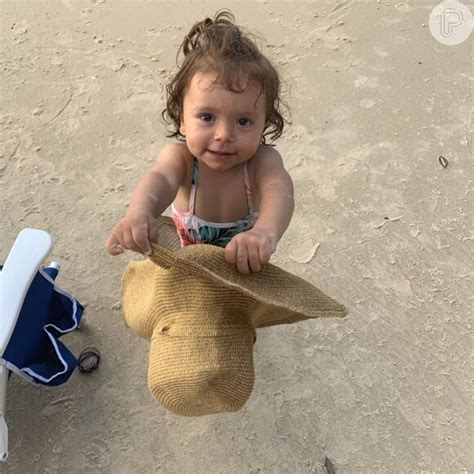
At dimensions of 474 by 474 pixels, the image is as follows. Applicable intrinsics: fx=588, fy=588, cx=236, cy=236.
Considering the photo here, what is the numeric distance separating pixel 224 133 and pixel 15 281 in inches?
22.8

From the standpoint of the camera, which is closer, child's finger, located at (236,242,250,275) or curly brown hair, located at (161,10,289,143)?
child's finger, located at (236,242,250,275)

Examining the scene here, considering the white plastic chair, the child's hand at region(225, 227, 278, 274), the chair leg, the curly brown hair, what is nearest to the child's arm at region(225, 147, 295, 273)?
the child's hand at region(225, 227, 278, 274)

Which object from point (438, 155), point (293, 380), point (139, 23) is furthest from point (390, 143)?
point (139, 23)

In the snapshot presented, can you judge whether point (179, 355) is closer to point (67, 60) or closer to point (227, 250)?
point (227, 250)

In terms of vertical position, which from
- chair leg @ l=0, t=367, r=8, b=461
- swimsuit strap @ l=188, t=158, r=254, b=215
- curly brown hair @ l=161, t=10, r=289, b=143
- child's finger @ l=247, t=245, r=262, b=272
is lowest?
chair leg @ l=0, t=367, r=8, b=461

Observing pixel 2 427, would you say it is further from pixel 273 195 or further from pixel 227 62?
pixel 227 62

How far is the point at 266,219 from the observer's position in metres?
1.09

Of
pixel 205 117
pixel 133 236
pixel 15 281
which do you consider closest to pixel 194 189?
pixel 205 117

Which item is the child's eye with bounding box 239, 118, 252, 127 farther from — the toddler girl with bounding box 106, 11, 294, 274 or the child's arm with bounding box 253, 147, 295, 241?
the child's arm with bounding box 253, 147, 295, 241

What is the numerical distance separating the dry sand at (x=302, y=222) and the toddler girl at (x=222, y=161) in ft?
1.70

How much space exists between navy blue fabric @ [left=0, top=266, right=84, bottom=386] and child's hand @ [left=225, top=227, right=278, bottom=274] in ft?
2.03

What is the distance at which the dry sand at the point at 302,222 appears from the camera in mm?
1456

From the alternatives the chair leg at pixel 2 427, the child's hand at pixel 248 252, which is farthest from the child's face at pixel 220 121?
the chair leg at pixel 2 427

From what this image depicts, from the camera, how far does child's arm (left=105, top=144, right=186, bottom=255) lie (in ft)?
3.17
